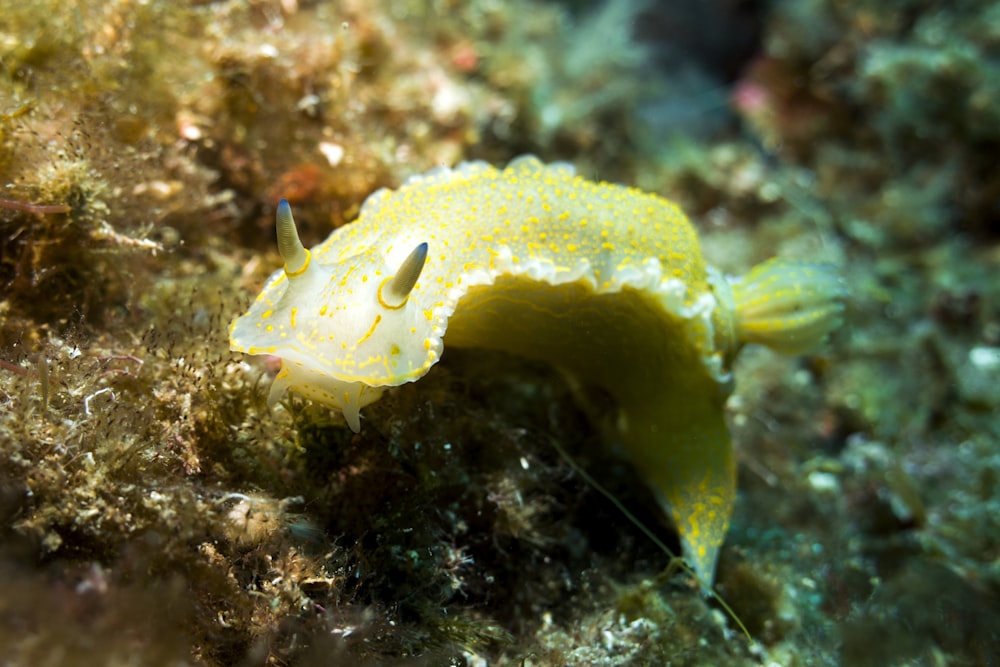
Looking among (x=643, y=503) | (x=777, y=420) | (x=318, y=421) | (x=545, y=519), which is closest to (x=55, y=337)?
(x=318, y=421)

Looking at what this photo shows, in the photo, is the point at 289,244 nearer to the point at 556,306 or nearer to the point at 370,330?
the point at 370,330

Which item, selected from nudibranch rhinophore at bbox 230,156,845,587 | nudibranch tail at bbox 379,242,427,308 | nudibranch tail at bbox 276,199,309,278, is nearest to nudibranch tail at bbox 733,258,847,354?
nudibranch rhinophore at bbox 230,156,845,587

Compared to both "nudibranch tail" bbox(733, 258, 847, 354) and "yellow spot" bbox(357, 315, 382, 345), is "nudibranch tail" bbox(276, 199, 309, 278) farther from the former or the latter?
"nudibranch tail" bbox(733, 258, 847, 354)

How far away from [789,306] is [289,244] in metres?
2.63

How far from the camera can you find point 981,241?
617 centimetres

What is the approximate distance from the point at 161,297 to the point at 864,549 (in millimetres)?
4583

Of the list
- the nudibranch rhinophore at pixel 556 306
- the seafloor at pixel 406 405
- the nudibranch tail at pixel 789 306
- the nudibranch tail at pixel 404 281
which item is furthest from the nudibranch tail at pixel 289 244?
the nudibranch tail at pixel 789 306

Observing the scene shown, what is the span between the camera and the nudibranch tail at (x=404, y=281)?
2.18 m

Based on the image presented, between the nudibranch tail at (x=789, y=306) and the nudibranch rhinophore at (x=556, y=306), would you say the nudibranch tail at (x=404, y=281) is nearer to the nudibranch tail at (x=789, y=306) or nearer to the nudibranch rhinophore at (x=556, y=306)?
the nudibranch rhinophore at (x=556, y=306)

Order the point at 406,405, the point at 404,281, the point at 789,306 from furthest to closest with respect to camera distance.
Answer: the point at 789,306
the point at 406,405
the point at 404,281

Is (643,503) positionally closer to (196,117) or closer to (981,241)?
(196,117)

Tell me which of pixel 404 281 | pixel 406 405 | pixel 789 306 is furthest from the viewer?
pixel 789 306

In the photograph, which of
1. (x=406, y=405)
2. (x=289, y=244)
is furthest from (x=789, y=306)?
(x=289, y=244)

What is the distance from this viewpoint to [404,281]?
2.21 metres
